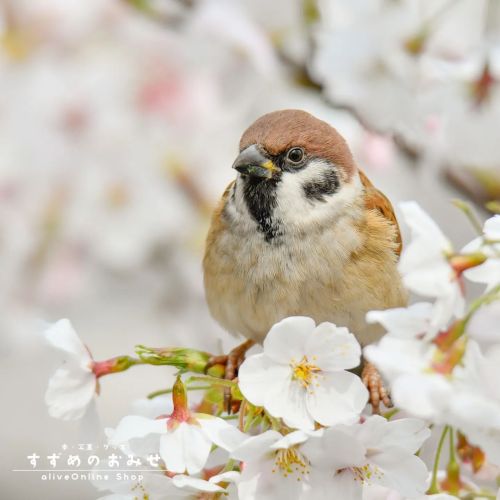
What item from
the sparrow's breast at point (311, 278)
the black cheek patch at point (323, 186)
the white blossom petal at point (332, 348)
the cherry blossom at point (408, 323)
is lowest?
the cherry blossom at point (408, 323)

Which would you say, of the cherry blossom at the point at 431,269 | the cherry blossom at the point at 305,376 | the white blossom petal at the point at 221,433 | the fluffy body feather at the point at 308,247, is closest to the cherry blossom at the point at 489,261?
the cherry blossom at the point at 431,269

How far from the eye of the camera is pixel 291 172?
50.1 inches

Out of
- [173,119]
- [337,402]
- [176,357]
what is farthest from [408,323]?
[173,119]

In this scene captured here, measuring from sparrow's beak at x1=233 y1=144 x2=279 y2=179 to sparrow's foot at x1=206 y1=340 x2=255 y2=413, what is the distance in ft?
0.76

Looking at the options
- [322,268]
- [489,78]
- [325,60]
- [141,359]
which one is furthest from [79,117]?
[141,359]

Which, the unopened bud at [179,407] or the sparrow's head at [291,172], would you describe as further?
the sparrow's head at [291,172]

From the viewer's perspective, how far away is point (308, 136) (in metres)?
1.27

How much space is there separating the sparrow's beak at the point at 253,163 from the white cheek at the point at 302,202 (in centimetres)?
4

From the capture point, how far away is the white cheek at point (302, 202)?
4.19 feet

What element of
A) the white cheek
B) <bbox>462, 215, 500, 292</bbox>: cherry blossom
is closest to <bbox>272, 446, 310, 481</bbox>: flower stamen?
<bbox>462, 215, 500, 292</bbox>: cherry blossom

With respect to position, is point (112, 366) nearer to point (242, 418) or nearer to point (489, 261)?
point (242, 418)

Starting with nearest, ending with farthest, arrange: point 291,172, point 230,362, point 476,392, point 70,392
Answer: point 476,392, point 70,392, point 230,362, point 291,172

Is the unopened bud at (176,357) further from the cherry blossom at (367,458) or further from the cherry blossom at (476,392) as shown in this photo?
the cherry blossom at (476,392)

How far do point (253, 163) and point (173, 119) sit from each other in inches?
23.1
